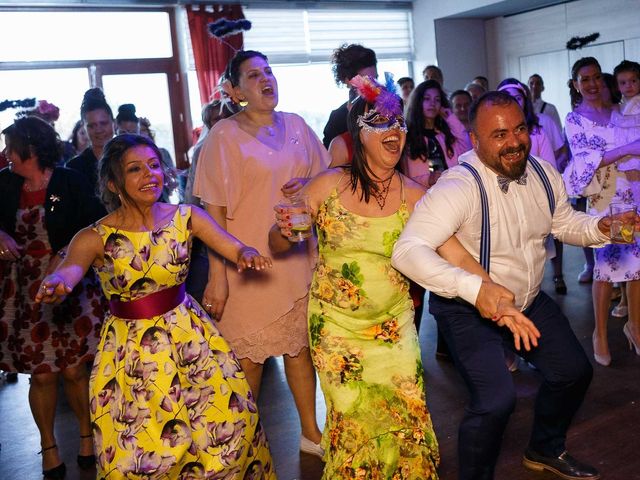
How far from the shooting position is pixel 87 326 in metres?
3.73

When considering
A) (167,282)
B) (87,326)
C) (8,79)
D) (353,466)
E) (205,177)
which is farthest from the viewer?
(8,79)

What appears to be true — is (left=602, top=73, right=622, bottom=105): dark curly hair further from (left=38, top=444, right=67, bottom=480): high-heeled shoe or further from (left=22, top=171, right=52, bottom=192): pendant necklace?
(left=38, top=444, right=67, bottom=480): high-heeled shoe

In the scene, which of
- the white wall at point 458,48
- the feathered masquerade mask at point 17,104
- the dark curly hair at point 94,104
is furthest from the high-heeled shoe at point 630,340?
the white wall at point 458,48

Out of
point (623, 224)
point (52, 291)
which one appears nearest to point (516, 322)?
point (623, 224)

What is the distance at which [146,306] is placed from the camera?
113 inches

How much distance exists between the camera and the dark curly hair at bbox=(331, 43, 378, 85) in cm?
388

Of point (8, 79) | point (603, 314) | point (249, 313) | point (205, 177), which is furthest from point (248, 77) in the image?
point (8, 79)

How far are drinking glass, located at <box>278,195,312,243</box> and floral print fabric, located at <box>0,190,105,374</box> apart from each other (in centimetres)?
141

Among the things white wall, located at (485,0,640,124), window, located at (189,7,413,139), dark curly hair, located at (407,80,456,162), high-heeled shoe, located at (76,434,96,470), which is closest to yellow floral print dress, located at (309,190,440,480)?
high-heeled shoe, located at (76,434,96,470)

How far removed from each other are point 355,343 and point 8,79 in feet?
24.4

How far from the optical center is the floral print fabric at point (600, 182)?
4.42 metres

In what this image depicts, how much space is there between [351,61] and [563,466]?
208 centimetres

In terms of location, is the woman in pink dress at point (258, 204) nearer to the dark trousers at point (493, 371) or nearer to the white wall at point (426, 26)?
the dark trousers at point (493, 371)

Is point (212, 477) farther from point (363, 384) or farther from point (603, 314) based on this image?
point (603, 314)
